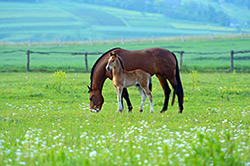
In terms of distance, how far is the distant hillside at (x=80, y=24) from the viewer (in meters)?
128

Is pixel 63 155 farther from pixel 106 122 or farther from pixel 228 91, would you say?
pixel 228 91

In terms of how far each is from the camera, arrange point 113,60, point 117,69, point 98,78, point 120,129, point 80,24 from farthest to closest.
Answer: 1. point 80,24
2. point 98,78
3. point 117,69
4. point 113,60
5. point 120,129

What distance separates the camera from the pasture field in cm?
569

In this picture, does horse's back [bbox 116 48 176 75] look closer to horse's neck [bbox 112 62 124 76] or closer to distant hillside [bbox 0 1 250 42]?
horse's neck [bbox 112 62 124 76]

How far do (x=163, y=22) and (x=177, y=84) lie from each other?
507ft

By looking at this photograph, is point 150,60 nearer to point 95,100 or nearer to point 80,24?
point 95,100

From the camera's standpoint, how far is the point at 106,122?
31.8 feet

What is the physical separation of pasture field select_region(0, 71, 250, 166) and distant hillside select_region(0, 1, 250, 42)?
106 metres

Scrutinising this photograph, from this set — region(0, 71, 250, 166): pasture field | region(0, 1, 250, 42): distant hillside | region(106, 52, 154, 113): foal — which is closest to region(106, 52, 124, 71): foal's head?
region(106, 52, 154, 113): foal

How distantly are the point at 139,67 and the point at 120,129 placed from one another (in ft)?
11.2

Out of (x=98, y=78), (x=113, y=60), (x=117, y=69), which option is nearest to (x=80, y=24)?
(x=98, y=78)

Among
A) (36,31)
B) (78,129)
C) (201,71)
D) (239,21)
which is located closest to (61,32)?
(36,31)

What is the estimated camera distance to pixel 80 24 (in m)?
145

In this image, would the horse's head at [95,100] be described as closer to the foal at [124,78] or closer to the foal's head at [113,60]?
the foal at [124,78]
